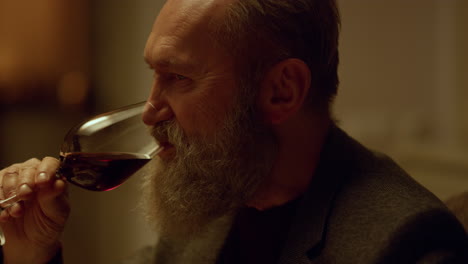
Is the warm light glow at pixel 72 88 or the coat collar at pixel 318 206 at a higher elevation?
the coat collar at pixel 318 206

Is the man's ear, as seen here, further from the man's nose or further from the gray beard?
the man's nose

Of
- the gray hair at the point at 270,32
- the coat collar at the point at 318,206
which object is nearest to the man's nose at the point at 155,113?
the gray hair at the point at 270,32

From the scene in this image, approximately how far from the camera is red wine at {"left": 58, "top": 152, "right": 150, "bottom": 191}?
0.98m

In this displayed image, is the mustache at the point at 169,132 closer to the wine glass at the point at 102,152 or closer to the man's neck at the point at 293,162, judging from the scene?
the wine glass at the point at 102,152

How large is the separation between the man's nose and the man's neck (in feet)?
0.79

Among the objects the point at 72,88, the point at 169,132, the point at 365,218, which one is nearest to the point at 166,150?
the point at 169,132

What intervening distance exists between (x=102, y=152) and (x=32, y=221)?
33 centimetres

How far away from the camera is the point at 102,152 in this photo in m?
0.99

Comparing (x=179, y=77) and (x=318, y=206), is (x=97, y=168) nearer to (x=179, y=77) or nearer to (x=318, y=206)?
(x=179, y=77)

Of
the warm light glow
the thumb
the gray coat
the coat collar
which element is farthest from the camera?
the warm light glow

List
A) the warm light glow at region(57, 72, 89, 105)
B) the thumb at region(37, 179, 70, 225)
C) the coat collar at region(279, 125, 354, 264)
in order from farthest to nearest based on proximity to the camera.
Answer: the warm light glow at region(57, 72, 89, 105)
the thumb at region(37, 179, 70, 225)
the coat collar at region(279, 125, 354, 264)

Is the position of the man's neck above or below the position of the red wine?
below

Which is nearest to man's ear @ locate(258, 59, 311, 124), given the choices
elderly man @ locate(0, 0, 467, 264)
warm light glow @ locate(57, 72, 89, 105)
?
elderly man @ locate(0, 0, 467, 264)

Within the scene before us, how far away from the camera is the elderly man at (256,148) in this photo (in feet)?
3.36
